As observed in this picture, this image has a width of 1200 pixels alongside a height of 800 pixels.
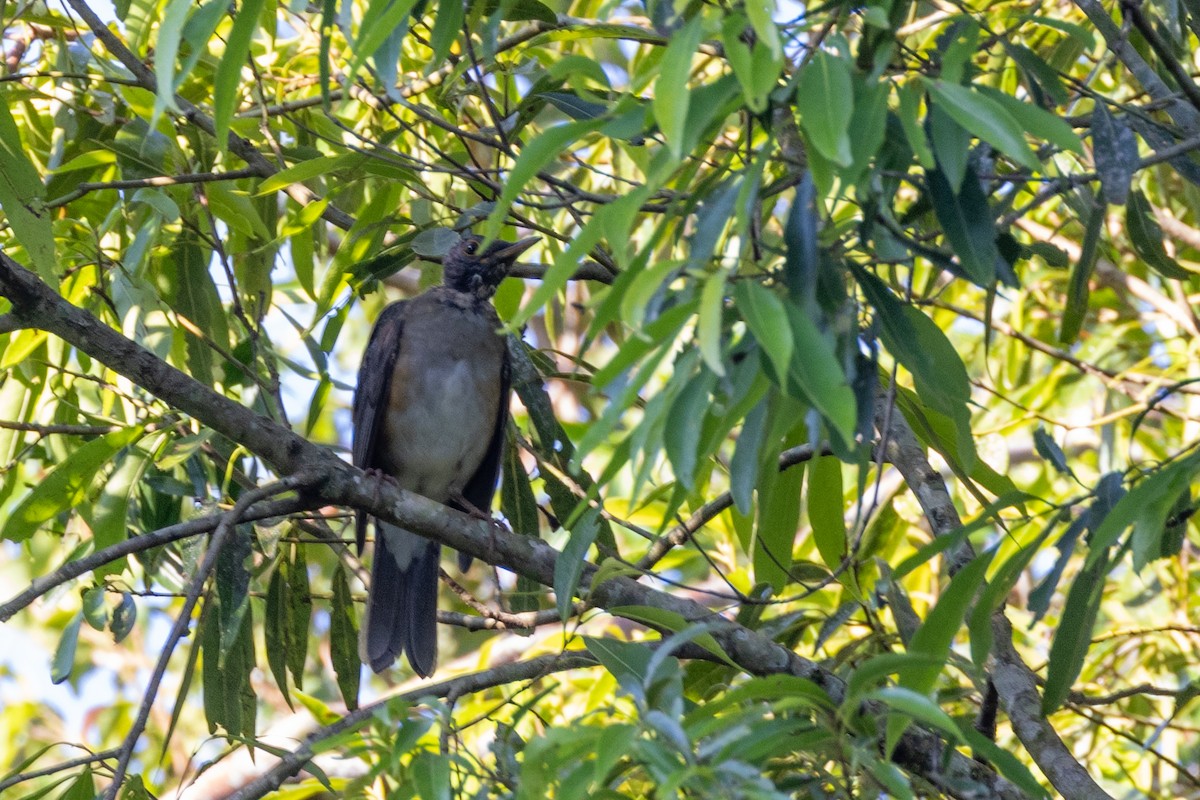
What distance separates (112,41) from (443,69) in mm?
1103

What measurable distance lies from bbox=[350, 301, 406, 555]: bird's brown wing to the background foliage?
0.62 meters

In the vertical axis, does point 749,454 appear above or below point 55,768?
above

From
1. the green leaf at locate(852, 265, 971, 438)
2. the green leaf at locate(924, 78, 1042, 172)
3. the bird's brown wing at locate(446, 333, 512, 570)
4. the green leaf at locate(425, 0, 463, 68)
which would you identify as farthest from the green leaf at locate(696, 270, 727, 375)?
the bird's brown wing at locate(446, 333, 512, 570)

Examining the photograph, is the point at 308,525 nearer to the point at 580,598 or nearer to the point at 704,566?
the point at 580,598

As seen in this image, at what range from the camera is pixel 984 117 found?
210 centimetres

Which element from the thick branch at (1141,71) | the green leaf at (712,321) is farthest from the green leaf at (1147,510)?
the thick branch at (1141,71)

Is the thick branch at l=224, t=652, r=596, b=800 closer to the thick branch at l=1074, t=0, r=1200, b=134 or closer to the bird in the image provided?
the bird

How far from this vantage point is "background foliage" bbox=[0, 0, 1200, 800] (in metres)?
2.17

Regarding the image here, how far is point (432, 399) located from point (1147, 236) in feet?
10.3

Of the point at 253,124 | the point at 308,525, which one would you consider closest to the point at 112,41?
the point at 253,124

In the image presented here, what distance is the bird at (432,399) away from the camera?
223 inches

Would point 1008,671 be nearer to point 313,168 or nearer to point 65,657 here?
point 313,168

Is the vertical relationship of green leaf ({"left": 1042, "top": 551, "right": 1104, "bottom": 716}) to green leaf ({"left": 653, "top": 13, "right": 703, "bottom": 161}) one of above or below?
below

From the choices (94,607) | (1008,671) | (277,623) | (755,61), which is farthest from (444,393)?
(755,61)
